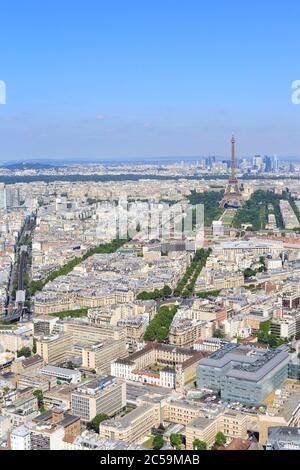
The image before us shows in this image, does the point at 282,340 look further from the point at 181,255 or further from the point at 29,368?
the point at 181,255

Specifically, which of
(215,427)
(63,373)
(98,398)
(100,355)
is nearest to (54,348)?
(100,355)

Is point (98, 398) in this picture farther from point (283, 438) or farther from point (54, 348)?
point (54, 348)

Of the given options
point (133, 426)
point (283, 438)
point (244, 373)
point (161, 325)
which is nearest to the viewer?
point (283, 438)

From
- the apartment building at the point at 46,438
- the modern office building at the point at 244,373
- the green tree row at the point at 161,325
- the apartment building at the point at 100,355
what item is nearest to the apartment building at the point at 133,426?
the apartment building at the point at 46,438

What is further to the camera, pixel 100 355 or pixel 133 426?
pixel 100 355

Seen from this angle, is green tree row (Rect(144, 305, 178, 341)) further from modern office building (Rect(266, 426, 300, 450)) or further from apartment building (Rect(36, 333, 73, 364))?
modern office building (Rect(266, 426, 300, 450))

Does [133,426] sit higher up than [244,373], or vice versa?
[244,373]
